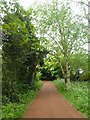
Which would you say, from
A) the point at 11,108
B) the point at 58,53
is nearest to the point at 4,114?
the point at 11,108

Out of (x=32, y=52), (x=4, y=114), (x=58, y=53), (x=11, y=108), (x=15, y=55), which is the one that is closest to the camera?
(x=4, y=114)

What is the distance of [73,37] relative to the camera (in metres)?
27.9

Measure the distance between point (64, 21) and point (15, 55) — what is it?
10.5 m

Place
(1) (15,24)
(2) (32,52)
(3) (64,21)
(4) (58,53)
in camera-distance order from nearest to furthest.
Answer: (1) (15,24), (2) (32,52), (3) (64,21), (4) (58,53)

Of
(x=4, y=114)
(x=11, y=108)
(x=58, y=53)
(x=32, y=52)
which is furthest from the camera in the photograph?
(x=58, y=53)

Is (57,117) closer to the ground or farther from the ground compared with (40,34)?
closer to the ground

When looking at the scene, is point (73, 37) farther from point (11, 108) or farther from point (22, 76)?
point (11, 108)

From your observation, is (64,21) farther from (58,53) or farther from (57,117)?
(57,117)

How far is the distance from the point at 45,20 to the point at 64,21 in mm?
1874

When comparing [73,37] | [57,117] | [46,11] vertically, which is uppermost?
[46,11]

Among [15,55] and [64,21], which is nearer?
[15,55]

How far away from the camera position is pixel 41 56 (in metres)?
28.3

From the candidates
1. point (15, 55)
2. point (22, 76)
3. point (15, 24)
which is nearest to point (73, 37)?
point (22, 76)

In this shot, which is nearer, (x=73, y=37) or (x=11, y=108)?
(x=11, y=108)
